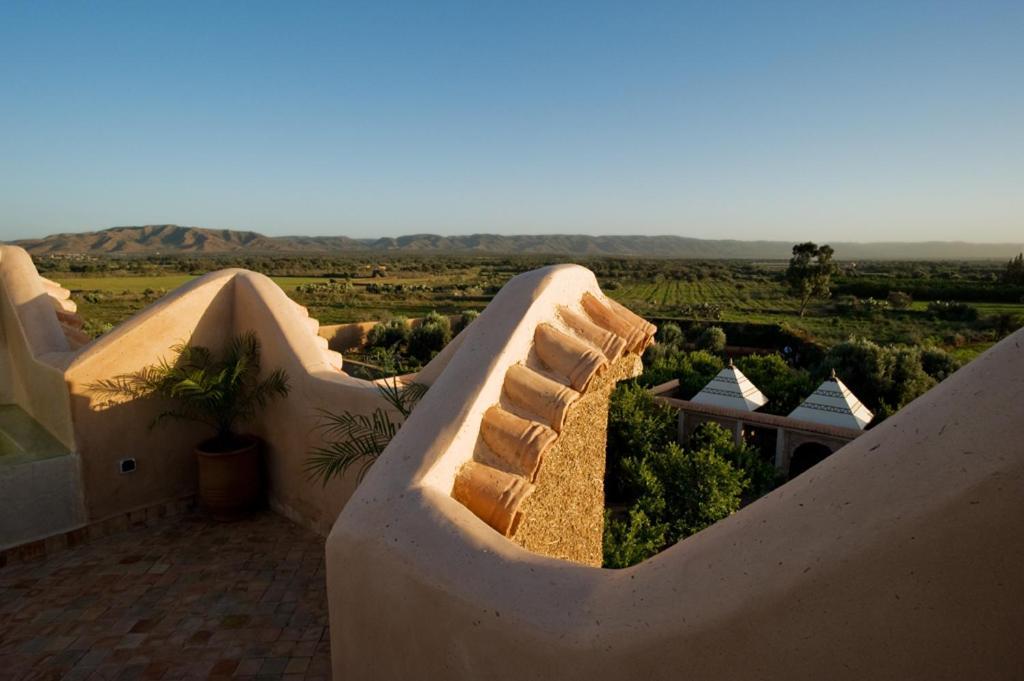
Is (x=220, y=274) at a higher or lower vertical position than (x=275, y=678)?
higher

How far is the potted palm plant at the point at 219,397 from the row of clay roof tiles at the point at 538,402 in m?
3.67

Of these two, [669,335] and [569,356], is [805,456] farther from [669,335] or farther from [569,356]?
[669,335]

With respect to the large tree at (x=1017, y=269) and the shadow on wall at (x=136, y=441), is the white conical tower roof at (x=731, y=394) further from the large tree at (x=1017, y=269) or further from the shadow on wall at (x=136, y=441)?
the large tree at (x=1017, y=269)

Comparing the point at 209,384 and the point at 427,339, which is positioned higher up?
the point at 209,384

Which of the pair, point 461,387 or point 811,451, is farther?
point 811,451

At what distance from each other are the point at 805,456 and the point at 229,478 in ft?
35.9

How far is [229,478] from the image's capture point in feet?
21.0

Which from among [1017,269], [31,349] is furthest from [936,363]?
[1017,269]

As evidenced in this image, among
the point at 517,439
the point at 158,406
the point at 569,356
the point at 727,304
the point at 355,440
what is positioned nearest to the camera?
the point at 517,439

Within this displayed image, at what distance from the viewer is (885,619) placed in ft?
4.74

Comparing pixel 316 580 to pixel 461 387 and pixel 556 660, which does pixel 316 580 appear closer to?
pixel 461 387

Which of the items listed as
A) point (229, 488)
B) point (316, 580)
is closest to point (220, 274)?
point (229, 488)

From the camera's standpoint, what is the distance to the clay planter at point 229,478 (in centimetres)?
636

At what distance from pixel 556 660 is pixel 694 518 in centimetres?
601
